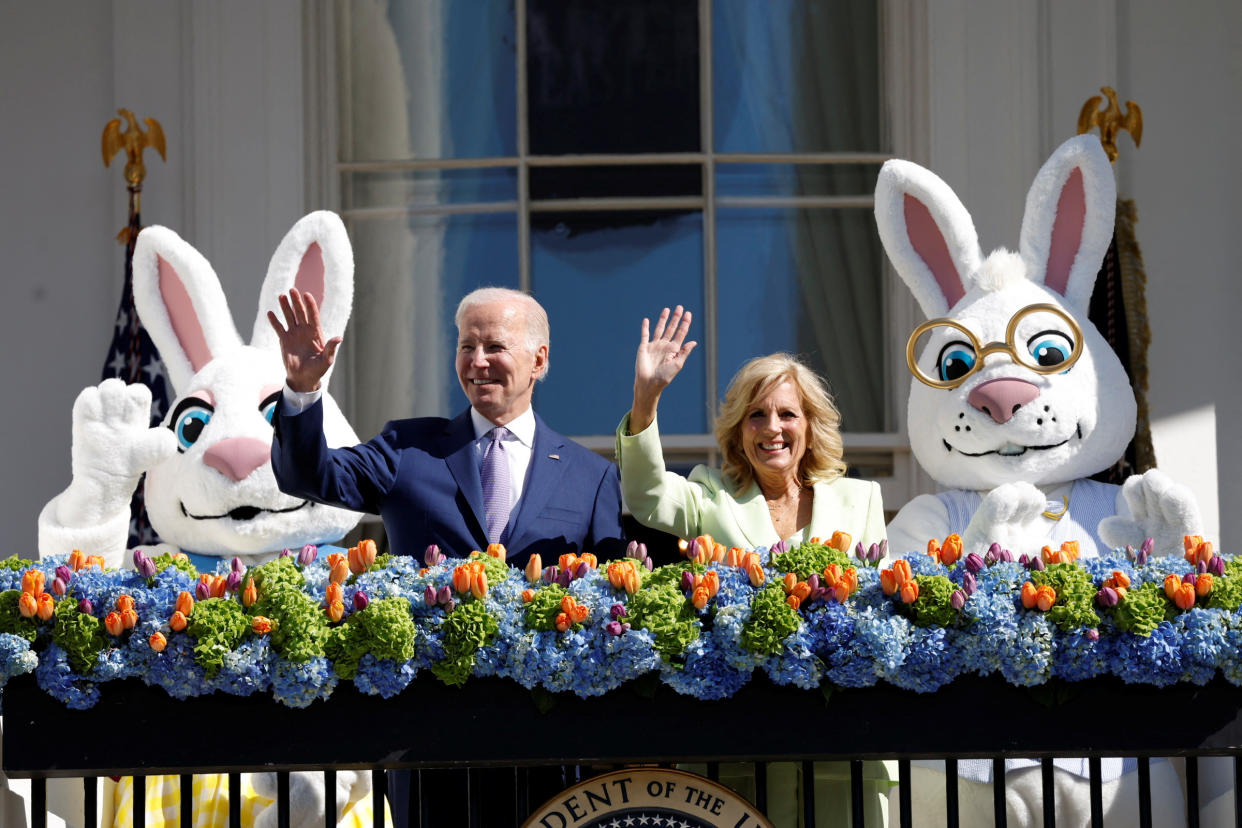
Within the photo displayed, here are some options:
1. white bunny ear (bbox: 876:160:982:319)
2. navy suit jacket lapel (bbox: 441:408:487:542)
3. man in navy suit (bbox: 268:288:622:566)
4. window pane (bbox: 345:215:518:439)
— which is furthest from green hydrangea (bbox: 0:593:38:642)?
window pane (bbox: 345:215:518:439)

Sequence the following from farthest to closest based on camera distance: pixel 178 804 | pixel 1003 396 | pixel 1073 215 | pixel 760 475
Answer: pixel 1073 215, pixel 1003 396, pixel 760 475, pixel 178 804

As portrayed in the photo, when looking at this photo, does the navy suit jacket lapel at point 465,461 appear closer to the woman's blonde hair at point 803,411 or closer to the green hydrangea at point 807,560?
the woman's blonde hair at point 803,411

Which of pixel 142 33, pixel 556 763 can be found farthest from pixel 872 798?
pixel 142 33

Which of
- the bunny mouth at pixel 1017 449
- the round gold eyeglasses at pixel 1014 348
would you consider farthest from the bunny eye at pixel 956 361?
the bunny mouth at pixel 1017 449

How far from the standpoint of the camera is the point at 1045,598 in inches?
116

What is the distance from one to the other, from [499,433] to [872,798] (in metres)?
1.13

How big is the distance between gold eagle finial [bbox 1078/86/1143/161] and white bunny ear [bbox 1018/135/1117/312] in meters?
0.70

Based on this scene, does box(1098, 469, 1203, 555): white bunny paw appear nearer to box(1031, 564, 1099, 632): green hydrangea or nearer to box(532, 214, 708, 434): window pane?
box(1031, 564, 1099, 632): green hydrangea

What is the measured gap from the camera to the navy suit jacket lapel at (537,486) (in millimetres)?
3570

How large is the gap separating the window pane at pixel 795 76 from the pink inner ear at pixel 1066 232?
125 cm

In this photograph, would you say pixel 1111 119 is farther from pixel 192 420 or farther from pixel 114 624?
pixel 114 624

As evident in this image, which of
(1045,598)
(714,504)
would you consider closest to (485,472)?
(714,504)

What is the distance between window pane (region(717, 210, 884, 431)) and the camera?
5629 millimetres

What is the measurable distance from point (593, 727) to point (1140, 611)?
0.98 metres
